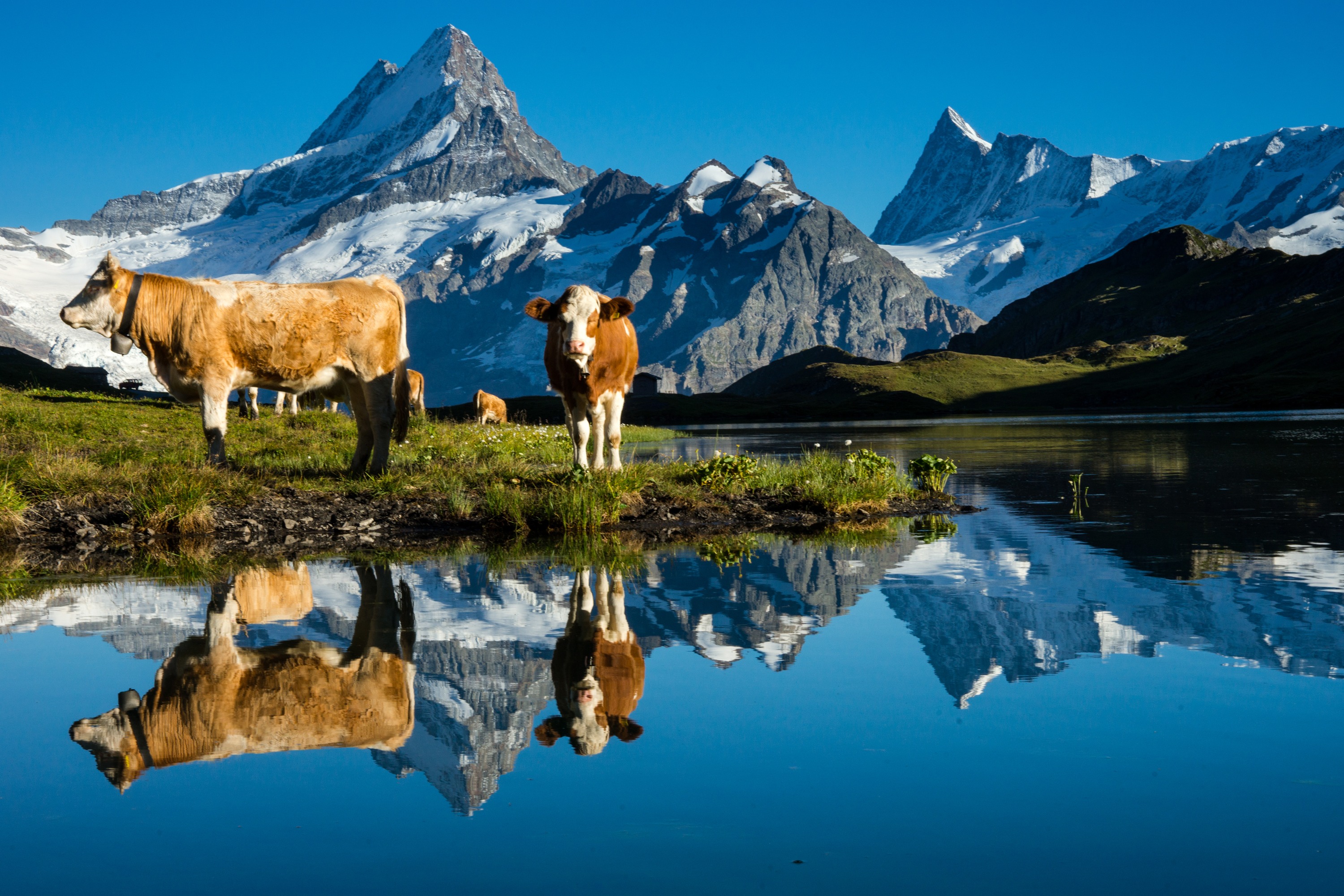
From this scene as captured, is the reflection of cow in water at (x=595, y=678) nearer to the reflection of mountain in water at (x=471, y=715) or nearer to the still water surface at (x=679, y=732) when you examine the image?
the still water surface at (x=679, y=732)

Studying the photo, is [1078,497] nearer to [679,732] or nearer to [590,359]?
[590,359]

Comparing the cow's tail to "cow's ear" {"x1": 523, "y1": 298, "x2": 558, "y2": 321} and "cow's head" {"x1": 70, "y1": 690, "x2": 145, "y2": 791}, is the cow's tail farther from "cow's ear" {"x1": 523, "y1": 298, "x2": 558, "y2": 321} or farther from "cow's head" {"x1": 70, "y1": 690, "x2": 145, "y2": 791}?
"cow's head" {"x1": 70, "y1": 690, "x2": 145, "y2": 791}

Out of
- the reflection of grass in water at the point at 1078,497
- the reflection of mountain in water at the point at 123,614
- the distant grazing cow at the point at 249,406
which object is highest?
the distant grazing cow at the point at 249,406

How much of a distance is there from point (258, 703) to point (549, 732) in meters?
1.99

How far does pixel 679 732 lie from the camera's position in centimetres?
630

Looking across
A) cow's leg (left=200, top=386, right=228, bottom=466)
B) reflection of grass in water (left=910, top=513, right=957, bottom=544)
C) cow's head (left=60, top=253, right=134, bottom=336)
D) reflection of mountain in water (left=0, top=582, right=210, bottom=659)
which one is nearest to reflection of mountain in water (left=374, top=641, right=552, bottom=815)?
reflection of mountain in water (left=0, top=582, right=210, bottom=659)

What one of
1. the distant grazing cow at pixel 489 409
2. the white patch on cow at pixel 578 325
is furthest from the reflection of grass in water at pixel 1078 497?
the distant grazing cow at pixel 489 409

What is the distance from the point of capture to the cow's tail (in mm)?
17469

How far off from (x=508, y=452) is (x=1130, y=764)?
18469mm

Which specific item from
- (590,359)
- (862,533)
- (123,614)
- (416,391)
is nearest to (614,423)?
(590,359)

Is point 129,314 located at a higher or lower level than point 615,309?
lower

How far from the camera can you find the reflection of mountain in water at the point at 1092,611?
26.0ft

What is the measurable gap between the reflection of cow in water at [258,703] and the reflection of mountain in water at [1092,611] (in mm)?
3876

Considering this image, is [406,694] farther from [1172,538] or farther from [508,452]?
[508,452]
